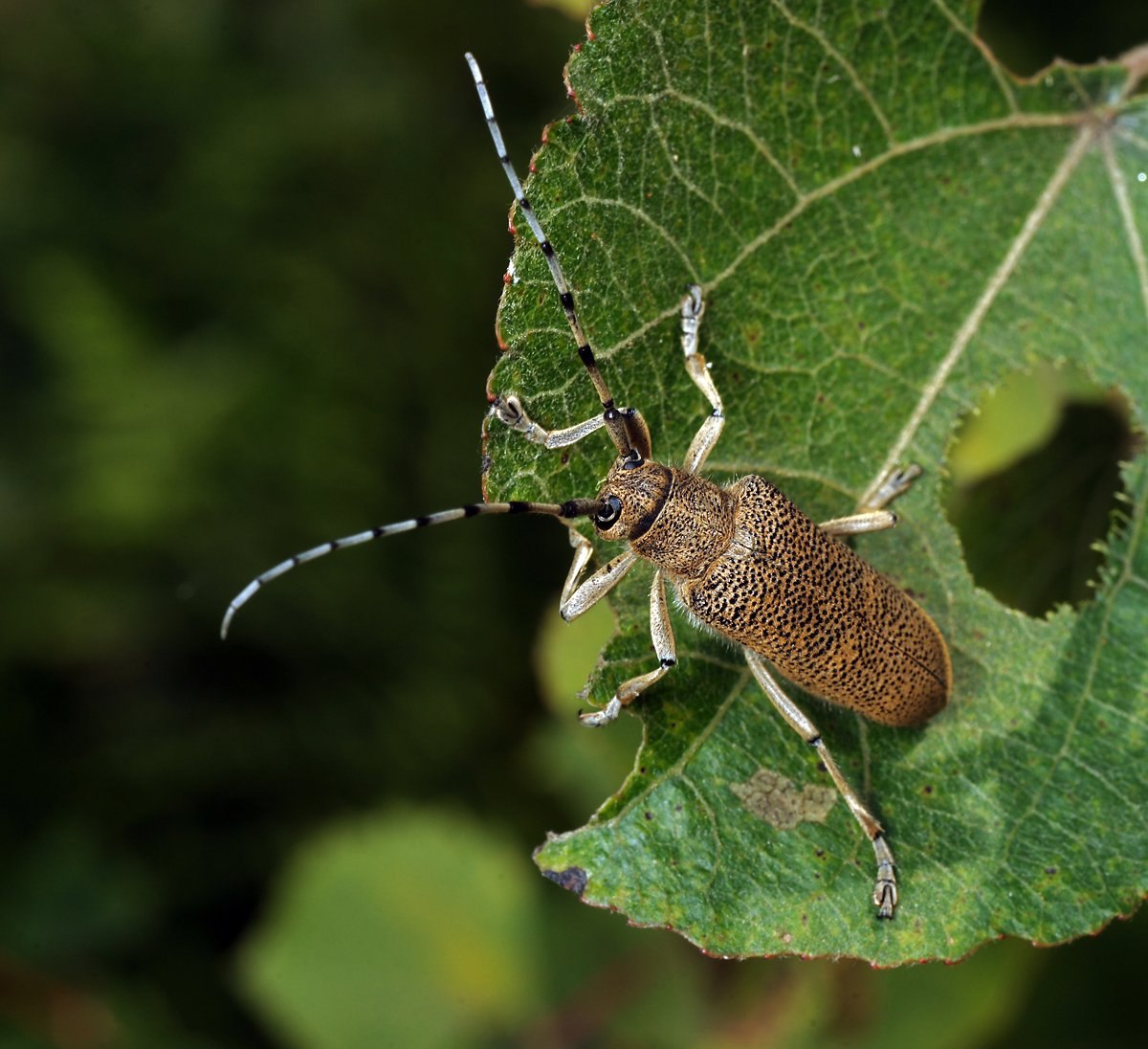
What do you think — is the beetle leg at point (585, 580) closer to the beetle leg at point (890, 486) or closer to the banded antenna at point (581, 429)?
the banded antenna at point (581, 429)

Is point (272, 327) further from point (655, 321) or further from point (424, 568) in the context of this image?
point (655, 321)

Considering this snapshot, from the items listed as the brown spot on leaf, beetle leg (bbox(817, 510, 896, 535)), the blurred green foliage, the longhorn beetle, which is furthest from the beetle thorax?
the blurred green foliage

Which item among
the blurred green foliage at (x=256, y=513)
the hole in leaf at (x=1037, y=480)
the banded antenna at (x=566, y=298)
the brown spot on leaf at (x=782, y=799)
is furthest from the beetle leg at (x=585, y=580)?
the blurred green foliage at (x=256, y=513)

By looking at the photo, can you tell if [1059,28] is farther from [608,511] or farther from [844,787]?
[844,787]

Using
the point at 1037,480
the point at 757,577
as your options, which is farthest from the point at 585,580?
the point at 1037,480

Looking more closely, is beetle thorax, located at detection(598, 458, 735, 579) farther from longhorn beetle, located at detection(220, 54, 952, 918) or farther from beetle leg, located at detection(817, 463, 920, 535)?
beetle leg, located at detection(817, 463, 920, 535)
